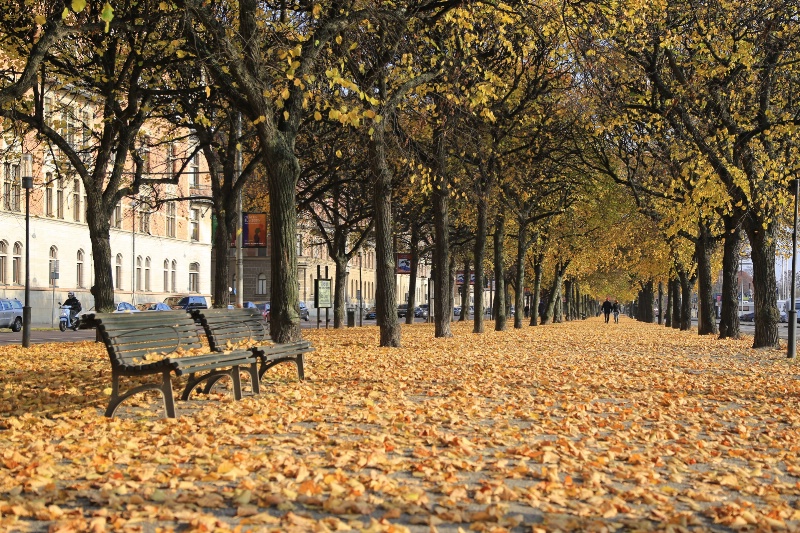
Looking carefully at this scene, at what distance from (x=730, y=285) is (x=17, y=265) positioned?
123 ft

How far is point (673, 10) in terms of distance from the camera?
903 inches

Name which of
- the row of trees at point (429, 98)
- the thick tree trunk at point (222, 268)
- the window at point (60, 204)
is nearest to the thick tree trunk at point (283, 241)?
the row of trees at point (429, 98)

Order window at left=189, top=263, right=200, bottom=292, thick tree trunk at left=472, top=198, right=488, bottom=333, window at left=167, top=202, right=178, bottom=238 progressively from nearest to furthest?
1. thick tree trunk at left=472, top=198, right=488, bottom=333
2. window at left=167, top=202, right=178, bottom=238
3. window at left=189, top=263, right=200, bottom=292

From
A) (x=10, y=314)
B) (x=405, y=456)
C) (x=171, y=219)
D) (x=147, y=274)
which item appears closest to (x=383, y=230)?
(x=405, y=456)

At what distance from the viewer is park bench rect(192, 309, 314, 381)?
11922 millimetres

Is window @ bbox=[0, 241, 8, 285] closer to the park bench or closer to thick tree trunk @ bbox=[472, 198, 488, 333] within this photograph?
thick tree trunk @ bbox=[472, 198, 488, 333]

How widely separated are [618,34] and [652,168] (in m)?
13.2

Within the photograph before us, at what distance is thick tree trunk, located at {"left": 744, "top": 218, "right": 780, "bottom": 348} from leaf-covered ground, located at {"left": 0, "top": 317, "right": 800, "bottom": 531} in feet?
30.3

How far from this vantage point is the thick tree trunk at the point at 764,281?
23.0 m

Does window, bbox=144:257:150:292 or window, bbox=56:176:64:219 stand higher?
window, bbox=56:176:64:219

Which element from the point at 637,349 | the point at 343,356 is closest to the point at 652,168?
the point at 637,349

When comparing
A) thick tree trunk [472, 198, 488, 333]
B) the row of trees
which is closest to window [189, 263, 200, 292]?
the row of trees

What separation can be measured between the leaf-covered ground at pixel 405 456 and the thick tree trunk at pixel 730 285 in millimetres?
15604

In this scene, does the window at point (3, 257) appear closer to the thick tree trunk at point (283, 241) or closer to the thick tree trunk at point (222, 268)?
the thick tree trunk at point (222, 268)
